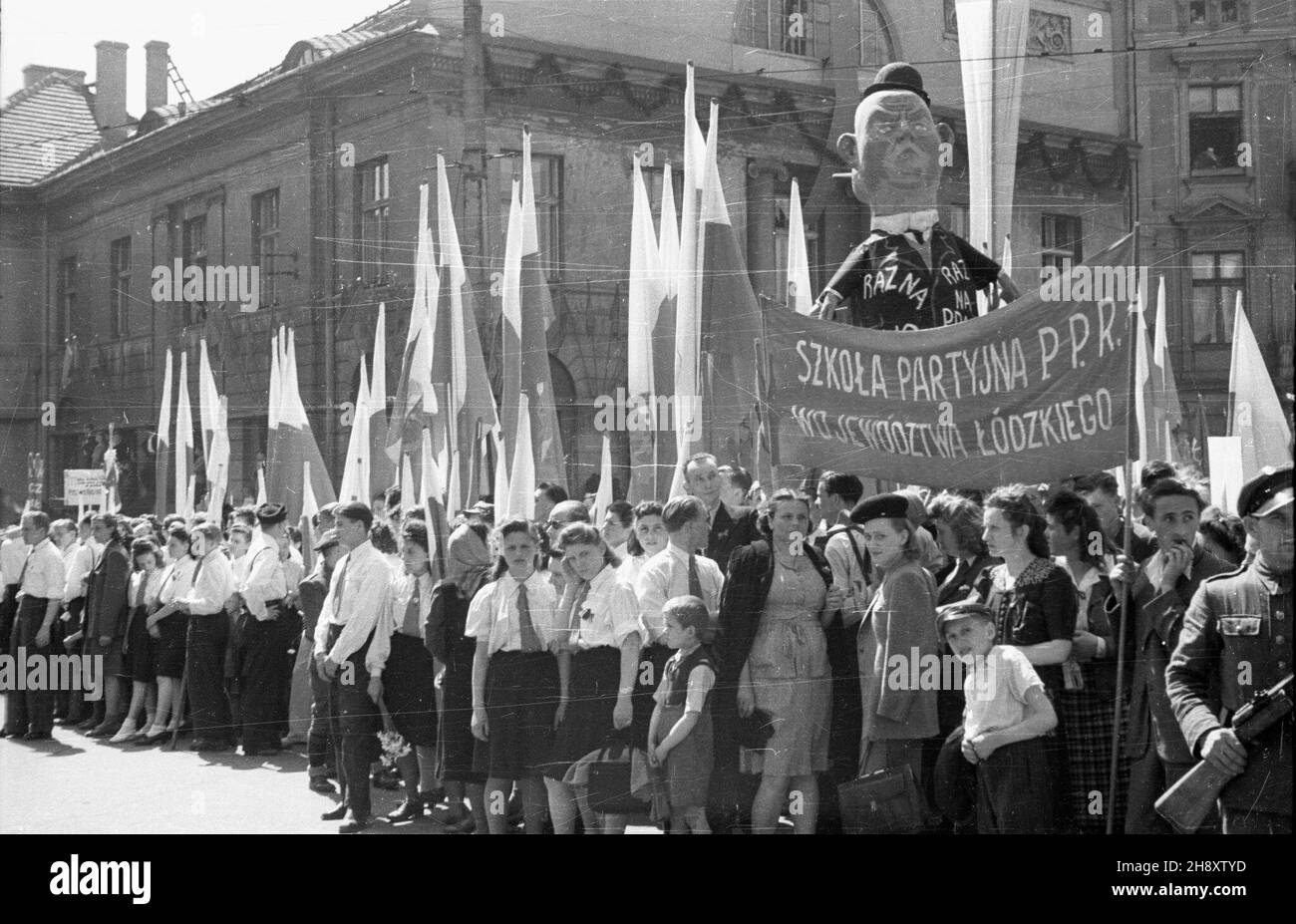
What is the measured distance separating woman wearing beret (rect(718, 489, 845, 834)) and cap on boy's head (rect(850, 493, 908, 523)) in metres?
0.23

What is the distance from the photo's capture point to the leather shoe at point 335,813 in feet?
21.1

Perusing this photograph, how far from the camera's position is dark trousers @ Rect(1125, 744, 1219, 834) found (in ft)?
17.0

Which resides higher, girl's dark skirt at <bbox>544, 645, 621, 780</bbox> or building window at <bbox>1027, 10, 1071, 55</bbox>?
building window at <bbox>1027, 10, 1071, 55</bbox>

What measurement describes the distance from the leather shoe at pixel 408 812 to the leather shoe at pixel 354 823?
0.28m

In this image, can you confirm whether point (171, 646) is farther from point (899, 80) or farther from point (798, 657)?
point (899, 80)

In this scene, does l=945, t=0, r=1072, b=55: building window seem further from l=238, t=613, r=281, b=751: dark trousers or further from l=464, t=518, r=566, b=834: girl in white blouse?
l=238, t=613, r=281, b=751: dark trousers

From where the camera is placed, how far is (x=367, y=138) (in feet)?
20.4

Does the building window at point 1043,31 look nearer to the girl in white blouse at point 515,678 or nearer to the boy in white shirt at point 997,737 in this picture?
the boy in white shirt at point 997,737

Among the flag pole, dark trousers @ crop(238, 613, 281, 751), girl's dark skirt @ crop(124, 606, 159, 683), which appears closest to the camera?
the flag pole

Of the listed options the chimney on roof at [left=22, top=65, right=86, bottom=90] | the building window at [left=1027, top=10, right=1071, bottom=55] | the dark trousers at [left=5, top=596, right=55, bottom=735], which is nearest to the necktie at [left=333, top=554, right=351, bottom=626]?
the dark trousers at [left=5, top=596, right=55, bottom=735]

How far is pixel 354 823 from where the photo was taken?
621cm
